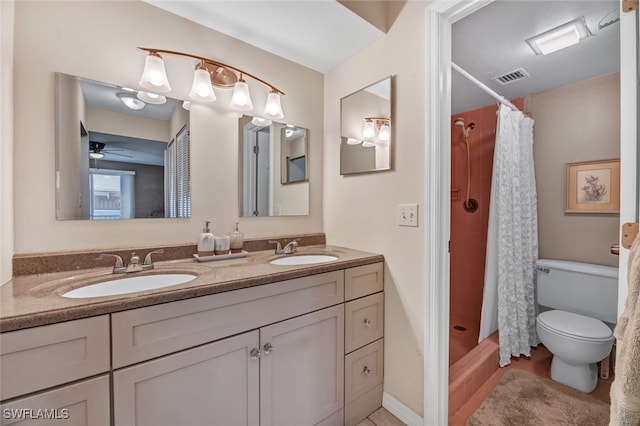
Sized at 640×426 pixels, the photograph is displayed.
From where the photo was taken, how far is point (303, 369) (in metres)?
1.17

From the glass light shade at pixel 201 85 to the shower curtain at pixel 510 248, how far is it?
2089 mm

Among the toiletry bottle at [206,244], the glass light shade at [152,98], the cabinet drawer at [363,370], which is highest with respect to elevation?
the glass light shade at [152,98]

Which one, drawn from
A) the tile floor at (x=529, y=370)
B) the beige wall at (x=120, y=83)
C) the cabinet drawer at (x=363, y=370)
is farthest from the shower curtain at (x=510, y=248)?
the beige wall at (x=120, y=83)

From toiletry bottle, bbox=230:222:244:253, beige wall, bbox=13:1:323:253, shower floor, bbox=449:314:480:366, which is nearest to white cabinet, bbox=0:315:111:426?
beige wall, bbox=13:1:323:253

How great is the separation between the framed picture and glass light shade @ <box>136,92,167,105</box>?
2.98 meters

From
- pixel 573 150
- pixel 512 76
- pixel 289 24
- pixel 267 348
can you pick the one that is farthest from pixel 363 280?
pixel 573 150

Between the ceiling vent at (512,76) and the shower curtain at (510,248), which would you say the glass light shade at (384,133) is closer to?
the shower curtain at (510,248)

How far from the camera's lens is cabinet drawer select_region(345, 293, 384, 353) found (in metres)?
1.34

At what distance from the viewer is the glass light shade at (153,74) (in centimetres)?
125

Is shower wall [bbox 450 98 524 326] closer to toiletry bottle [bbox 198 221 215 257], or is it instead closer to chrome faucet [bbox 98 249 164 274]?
toiletry bottle [bbox 198 221 215 257]

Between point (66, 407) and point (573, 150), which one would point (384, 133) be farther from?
point (573, 150)

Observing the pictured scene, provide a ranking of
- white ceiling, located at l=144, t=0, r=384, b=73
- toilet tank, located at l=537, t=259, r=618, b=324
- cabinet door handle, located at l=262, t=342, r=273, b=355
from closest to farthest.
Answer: cabinet door handle, located at l=262, t=342, r=273, b=355, white ceiling, located at l=144, t=0, r=384, b=73, toilet tank, located at l=537, t=259, r=618, b=324

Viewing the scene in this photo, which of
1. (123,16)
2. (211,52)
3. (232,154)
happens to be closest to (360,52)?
(211,52)

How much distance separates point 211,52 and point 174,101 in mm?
375
